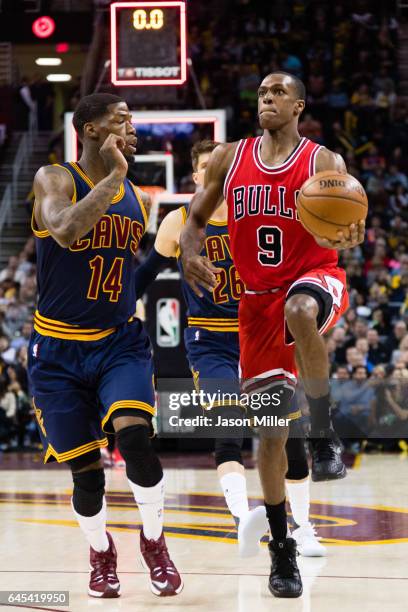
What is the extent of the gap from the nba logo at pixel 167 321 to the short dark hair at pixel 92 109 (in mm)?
6939

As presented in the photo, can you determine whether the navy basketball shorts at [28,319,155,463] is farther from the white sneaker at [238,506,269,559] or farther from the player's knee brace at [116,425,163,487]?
the white sneaker at [238,506,269,559]

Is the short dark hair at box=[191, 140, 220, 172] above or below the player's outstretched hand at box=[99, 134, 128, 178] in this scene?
below

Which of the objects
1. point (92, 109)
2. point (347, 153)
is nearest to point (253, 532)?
point (92, 109)

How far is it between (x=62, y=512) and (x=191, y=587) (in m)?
2.96

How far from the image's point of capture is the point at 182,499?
8.88 meters

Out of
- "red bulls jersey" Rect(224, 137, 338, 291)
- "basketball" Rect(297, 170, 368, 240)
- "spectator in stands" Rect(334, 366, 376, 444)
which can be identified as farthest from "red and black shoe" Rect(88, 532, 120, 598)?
"spectator in stands" Rect(334, 366, 376, 444)

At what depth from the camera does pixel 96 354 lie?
532 cm

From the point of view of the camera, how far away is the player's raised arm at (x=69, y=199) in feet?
16.4

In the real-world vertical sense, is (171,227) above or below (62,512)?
above

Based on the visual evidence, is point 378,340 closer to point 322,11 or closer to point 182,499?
point 182,499

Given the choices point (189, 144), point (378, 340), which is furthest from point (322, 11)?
point (378, 340)

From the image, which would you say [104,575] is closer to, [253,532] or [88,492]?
[88,492]

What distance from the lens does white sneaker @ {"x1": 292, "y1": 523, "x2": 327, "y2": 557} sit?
20.6 ft

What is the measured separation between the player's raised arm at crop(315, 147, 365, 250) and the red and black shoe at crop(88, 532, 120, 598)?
1822 mm
